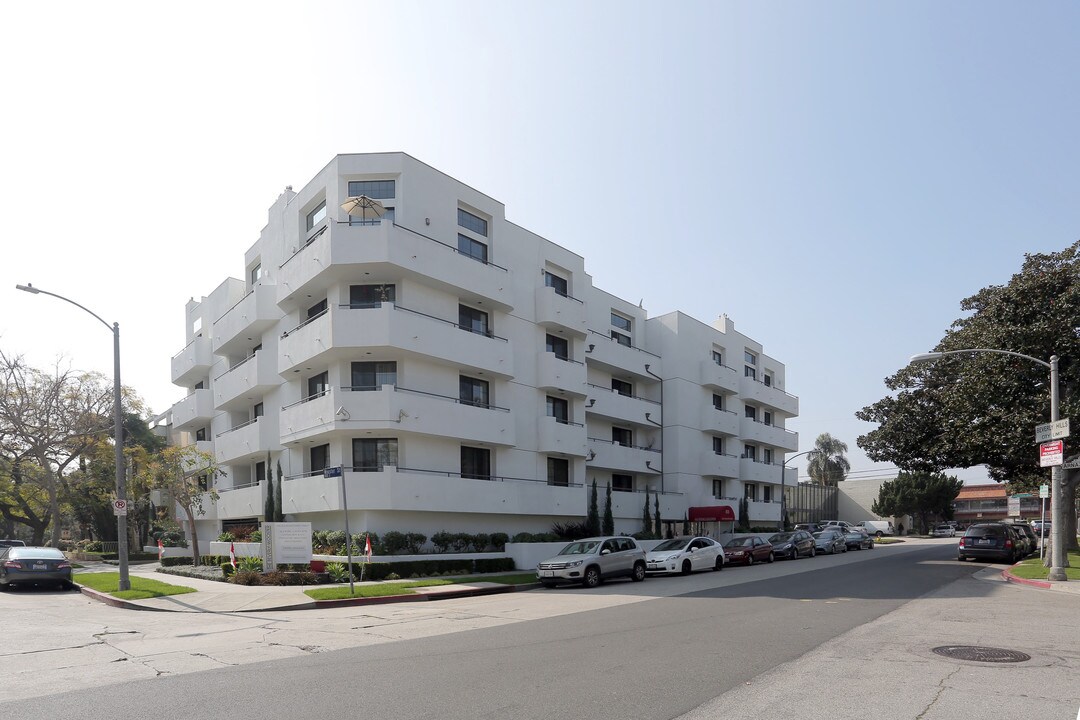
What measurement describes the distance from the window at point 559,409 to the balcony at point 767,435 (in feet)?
64.8

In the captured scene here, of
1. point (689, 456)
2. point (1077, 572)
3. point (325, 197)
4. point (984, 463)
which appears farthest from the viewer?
point (689, 456)

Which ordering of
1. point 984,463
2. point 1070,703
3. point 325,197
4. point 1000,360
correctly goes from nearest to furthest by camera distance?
point 1070,703, point 1000,360, point 325,197, point 984,463

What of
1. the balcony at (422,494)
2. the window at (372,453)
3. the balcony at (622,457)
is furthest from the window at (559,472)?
the window at (372,453)

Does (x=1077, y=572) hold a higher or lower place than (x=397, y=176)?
lower

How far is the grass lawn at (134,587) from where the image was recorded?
21031 mm

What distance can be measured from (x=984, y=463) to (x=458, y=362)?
24.4m

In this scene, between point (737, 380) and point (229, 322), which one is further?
point (737, 380)

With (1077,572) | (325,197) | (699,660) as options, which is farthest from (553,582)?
(325,197)

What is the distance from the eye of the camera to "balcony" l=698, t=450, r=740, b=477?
164 ft

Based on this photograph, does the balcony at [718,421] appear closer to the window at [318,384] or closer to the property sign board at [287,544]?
the window at [318,384]

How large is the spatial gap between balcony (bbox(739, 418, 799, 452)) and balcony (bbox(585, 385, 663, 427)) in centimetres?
975

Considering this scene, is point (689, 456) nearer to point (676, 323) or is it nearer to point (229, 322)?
point (676, 323)

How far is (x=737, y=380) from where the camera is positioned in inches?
2110

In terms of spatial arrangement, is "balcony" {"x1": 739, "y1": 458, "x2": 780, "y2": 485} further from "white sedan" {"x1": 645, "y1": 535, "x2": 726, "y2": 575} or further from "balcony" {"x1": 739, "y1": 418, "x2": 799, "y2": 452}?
"white sedan" {"x1": 645, "y1": 535, "x2": 726, "y2": 575}
